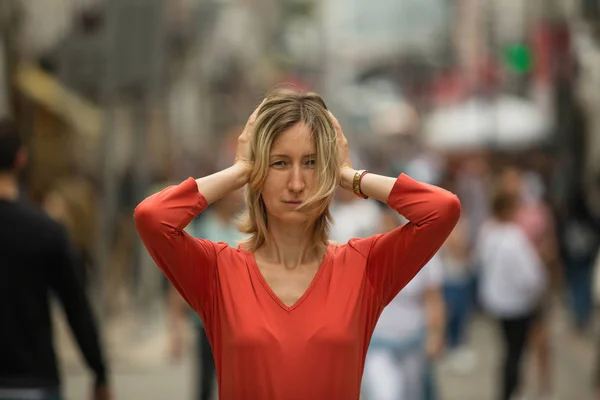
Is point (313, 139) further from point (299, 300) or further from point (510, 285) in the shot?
point (510, 285)

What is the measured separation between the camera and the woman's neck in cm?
379

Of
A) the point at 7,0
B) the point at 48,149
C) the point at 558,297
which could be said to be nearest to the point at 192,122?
the point at 558,297

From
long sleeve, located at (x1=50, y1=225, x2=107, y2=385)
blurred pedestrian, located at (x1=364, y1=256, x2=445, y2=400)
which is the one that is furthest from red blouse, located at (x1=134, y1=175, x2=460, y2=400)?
blurred pedestrian, located at (x1=364, y1=256, x2=445, y2=400)

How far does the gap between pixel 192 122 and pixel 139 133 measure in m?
25.3

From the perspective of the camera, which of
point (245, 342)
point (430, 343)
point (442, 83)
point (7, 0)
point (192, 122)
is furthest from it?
point (442, 83)

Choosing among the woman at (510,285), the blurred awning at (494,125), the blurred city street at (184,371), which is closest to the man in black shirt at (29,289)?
the woman at (510,285)

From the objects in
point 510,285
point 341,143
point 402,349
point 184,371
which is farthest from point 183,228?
point 184,371

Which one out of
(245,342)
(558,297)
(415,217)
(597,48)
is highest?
(597,48)

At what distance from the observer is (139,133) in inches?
686

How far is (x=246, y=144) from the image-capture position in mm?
3791

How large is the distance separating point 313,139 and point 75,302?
1965 millimetres

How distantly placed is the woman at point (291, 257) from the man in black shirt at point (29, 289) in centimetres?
146

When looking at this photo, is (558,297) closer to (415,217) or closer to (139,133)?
(139,133)

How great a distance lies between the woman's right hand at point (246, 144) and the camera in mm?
3771
